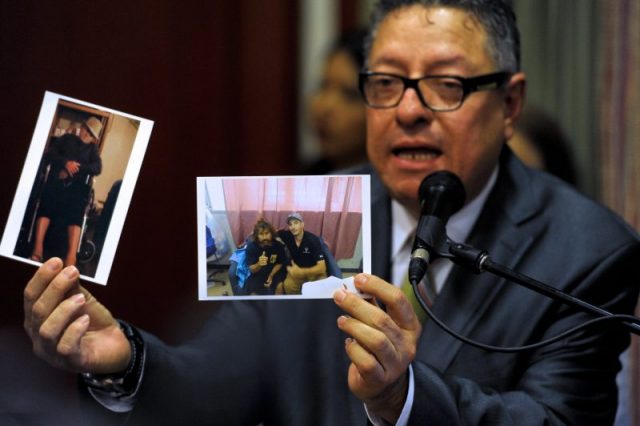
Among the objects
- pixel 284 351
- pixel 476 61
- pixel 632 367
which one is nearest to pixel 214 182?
pixel 284 351

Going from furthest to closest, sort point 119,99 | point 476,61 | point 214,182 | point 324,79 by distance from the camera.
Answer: point 324,79 → point 119,99 → point 476,61 → point 214,182

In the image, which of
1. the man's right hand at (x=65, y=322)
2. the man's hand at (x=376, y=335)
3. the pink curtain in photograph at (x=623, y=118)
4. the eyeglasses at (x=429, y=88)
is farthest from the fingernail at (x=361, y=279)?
the pink curtain in photograph at (x=623, y=118)

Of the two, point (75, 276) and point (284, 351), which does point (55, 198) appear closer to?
point (75, 276)

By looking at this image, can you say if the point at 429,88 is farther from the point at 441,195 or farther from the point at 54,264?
the point at 54,264

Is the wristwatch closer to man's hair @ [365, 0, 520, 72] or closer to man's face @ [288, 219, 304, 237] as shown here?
man's face @ [288, 219, 304, 237]

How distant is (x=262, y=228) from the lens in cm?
125

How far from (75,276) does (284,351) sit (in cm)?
44

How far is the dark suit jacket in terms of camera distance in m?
1.46

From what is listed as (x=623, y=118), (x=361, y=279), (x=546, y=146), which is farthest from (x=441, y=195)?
(x=546, y=146)

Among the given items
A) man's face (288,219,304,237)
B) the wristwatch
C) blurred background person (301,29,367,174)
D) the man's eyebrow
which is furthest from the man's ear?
blurred background person (301,29,367,174)

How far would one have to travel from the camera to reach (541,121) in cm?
281

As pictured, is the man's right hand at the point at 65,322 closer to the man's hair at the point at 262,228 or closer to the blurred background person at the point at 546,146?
the man's hair at the point at 262,228

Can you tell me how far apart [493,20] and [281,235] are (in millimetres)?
652

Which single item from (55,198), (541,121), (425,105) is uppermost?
(541,121)
